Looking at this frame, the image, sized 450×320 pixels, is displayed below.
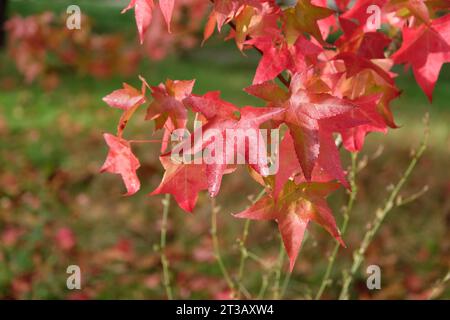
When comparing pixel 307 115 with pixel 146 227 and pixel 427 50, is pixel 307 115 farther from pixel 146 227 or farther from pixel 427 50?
pixel 146 227

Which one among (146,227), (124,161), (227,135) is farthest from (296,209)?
(146,227)

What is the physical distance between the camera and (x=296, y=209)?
1.06 meters

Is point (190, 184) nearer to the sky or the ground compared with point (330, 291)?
nearer to the sky

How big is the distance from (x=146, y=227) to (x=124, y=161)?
205 centimetres

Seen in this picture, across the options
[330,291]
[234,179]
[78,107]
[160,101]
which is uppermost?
[160,101]

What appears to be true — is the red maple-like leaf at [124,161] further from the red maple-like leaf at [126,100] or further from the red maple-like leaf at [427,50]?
the red maple-like leaf at [427,50]

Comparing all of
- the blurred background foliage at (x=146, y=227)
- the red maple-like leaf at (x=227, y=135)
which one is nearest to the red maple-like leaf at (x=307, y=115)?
the red maple-like leaf at (x=227, y=135)

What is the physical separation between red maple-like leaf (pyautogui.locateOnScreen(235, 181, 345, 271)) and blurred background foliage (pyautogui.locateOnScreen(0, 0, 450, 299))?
3.43ft

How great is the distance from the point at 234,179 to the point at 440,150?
4.65ft

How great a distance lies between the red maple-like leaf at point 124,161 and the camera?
1.19 m

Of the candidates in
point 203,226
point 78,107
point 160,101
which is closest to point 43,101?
point 78,107

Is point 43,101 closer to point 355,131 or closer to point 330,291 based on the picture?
point 330,291

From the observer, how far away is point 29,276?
8.85ft

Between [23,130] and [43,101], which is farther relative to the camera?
[43,101]
